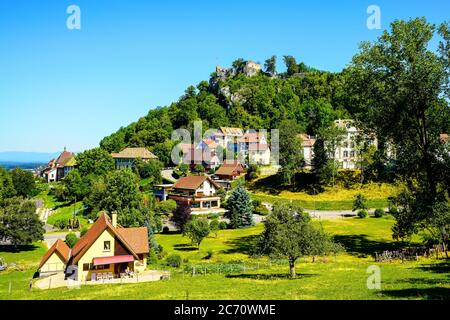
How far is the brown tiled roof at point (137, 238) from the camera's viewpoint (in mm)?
38906

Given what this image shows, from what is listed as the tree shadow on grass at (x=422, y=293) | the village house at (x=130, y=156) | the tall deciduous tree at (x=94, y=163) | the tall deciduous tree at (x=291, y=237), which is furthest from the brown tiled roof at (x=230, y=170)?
the tree shadow on grass at (x=422, y=293)

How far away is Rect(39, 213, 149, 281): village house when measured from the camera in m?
35.7

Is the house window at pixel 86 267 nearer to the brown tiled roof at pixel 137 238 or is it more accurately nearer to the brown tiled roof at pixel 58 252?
the brown tiled roof at pixel 137 238

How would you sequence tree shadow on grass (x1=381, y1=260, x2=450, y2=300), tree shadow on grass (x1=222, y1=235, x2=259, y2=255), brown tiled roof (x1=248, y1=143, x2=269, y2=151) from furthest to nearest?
1. brown tiled roof (x1=248, y1=143, x2=269, y2=151)
2. tree shadow on grass (x1=222, y1=235, x2=259, y2=255)
3. tree shadow on grass (x1=381, y1=260, x2=450, y2=300)

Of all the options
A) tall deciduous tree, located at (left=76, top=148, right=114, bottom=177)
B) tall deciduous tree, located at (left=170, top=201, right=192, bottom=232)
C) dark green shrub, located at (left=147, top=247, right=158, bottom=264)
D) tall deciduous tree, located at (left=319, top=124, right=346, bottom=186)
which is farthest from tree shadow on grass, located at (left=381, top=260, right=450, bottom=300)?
tall deciduous tree, located at (left=76, top=148, right=114, bottom=177)

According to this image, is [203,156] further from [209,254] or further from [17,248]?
[209,254]

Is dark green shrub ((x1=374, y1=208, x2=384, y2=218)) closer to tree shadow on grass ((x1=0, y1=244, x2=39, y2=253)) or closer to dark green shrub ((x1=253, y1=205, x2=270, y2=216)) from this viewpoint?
dark green shrub ((x1=253, y1=205, x2=270, y2=216))

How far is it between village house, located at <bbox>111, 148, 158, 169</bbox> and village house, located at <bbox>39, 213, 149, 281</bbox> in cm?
7872

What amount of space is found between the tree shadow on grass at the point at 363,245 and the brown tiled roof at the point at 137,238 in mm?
21150

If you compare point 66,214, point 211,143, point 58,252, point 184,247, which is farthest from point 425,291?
point 211,143

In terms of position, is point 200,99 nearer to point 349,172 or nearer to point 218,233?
point 349,172

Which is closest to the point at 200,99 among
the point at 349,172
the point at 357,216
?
the point at 349,172
